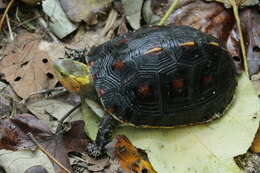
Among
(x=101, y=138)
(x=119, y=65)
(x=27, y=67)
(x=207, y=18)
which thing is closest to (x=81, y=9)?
(x=27, y=67)

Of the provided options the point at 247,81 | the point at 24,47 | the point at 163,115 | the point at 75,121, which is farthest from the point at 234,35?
the point at 24,47

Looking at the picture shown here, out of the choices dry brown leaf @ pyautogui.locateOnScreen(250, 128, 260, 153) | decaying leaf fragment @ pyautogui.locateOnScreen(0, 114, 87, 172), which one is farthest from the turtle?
dry brown leaf @ pyautogui.locateOnScreen(250, 128, 260, 153)

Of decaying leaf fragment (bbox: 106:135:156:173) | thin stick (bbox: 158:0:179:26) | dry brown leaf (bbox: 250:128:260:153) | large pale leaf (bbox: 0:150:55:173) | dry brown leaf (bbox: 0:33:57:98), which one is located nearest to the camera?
large pale leaf (bbox: 0:150:55:173)

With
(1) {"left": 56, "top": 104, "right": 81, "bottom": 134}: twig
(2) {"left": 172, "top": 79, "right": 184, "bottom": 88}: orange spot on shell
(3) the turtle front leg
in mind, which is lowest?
(3) the turtle front leg

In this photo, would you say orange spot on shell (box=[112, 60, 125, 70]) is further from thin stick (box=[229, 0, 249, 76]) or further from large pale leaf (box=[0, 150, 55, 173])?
thin stick (box=[229, 0, 249, 76])

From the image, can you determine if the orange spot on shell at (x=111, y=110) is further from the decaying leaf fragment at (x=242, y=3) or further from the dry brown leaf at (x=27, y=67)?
the decaying leaf fragment at (x=242, y=3)

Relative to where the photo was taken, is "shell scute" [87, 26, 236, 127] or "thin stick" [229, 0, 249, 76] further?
"thin stick" [229, 0, 249, 76]

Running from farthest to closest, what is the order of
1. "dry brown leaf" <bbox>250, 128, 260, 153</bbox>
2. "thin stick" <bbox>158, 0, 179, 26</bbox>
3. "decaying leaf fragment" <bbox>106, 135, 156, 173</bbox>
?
"thin stick" <bbox>158, 0, 179, 26</bbox>, "dry brown leaf" <bbox>250, 128, 260, 153</bbox>, "decaying leaf fragment" <bbox>106, 135, 156, 173</bbox>
